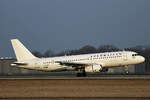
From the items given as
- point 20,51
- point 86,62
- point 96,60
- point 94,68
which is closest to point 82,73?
point 86,62

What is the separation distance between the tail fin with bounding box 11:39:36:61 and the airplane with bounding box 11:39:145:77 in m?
0.71

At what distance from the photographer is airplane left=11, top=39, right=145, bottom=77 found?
5634 cm

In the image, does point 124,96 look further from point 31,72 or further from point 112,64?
point 31,72

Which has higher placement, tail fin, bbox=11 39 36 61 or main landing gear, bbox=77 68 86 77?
tail fin, bbox=11 39 36 61

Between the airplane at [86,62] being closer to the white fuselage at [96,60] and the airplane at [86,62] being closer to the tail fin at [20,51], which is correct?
the white fuselage at [96,60]

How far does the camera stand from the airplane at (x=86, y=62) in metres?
56.3

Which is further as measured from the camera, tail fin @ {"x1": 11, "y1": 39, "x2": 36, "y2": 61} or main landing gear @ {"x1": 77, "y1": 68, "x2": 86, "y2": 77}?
tail fin @ {"x1": 11, "y1": 39, "x2": 36, "y2": 61}

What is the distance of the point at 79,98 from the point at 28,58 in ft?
117

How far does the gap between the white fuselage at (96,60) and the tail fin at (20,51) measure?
1491 millimetres

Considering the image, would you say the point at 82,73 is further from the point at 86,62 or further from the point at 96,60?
the point at 96,60

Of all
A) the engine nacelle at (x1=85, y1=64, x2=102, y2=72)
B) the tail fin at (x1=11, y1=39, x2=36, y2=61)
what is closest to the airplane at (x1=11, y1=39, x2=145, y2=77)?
the engine nacelle at (x1=85, y1=64, x2=102, y2=72)

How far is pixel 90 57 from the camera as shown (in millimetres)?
57406

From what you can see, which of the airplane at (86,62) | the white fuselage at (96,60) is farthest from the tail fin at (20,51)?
the white fuselage at (96,60)

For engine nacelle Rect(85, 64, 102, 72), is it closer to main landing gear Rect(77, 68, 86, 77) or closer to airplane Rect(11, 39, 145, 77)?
airplane Rect(11, 39, 145, 77)
